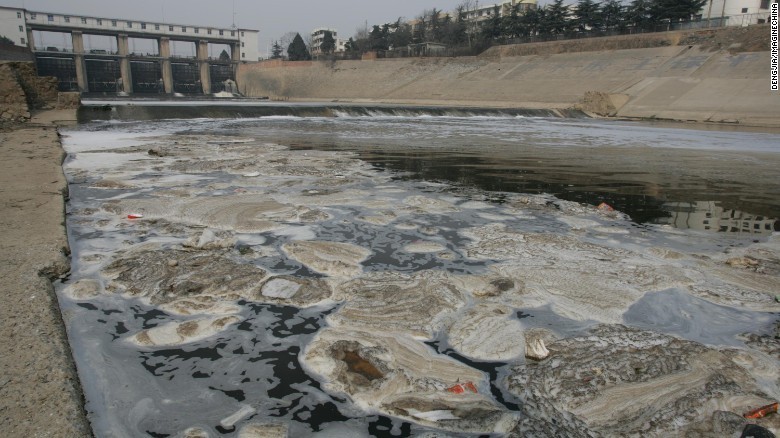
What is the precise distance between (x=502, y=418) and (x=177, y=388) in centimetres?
150

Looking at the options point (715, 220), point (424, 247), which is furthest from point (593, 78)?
point (424, 247)

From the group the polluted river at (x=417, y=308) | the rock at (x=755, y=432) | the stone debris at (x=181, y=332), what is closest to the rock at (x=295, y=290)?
the polluted river at (x=417, y=308)

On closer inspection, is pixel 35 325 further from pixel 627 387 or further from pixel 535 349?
pixel 627 387

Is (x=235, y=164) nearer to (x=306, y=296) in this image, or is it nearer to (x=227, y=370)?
(x=306, y=296)

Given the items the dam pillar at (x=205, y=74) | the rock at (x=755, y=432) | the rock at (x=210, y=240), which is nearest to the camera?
the rock at (x=755, y=432)

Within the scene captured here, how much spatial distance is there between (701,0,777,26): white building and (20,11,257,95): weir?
55.4 metres

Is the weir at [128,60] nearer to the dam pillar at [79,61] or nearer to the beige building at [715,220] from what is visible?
the dam pillar at [79,61]

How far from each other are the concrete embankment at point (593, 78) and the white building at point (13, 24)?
2599 centimetres

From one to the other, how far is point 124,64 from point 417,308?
202 ft

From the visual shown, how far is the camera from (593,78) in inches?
1463

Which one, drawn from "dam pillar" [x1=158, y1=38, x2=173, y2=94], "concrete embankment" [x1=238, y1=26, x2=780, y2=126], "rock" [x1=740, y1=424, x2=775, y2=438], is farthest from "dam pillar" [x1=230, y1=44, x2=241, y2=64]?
"rock" [x1=740, y1=424, x2=775, y2=438]

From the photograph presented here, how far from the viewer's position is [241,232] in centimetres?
468

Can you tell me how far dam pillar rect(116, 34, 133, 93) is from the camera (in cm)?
5412

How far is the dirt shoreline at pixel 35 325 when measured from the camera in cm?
176
